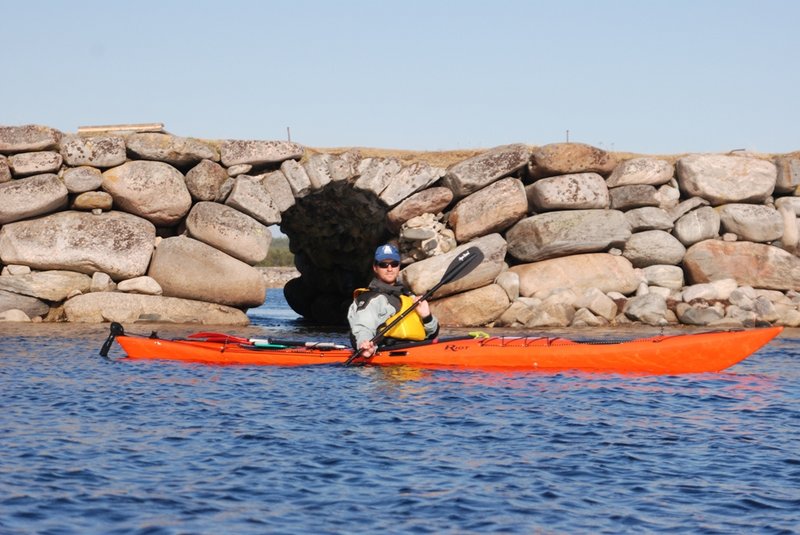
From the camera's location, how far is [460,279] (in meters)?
20.7

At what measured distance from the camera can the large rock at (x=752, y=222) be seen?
22391 mm

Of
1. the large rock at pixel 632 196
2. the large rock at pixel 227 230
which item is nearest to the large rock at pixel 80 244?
the large rock at pixel 227 230

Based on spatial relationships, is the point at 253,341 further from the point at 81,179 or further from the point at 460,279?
the point at 81,179

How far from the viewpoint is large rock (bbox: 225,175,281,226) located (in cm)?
2088

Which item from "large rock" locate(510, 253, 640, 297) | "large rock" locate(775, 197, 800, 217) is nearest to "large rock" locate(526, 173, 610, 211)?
"large rock" locate(510, 253, 640, 297)

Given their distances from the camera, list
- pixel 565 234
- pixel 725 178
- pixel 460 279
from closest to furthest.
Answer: pixel 460 279 < pixel 565 234 < pixel 725 178

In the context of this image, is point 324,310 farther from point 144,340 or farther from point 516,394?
point 516,394

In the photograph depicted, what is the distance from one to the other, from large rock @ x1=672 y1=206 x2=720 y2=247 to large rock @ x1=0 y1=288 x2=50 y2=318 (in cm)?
1382

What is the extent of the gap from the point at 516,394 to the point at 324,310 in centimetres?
1867

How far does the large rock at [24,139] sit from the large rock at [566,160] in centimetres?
1048

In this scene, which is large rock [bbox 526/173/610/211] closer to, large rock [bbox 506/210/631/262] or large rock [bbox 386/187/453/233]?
large rock [bbox 506/210/631/262]

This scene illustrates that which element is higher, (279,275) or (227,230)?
(227,230)

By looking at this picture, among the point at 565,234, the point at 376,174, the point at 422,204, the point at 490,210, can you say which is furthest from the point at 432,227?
the point at 565,234

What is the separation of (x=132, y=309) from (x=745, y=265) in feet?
43.3
